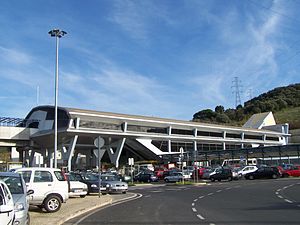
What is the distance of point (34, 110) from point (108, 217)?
3227 inches

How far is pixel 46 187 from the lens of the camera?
1612cm

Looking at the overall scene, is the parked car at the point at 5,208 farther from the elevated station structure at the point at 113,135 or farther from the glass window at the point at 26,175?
the elevated station structure at the point at 113,135

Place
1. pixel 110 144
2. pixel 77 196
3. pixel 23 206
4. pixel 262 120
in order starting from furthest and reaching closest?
pixel 262 120
pixel 110 144
pixel 77 196
pixel 23 206

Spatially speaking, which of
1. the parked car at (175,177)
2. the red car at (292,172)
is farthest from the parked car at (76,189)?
the red car at (292,172)

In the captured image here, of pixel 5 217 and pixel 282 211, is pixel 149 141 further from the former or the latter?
pixel 5 217

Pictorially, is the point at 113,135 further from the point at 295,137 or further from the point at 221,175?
the point at 295,137

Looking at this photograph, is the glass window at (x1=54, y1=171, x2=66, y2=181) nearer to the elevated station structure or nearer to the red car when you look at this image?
the red car

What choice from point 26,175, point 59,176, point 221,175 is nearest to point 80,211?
point 59,176

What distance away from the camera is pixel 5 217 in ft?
25.2

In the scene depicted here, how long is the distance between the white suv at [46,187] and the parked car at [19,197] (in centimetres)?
409

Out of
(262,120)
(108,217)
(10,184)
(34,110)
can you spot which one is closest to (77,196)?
(108,217)

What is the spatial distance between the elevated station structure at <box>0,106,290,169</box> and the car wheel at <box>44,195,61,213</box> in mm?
56323

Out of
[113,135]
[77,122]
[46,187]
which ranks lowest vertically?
[46,187]

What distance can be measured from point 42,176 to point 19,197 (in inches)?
238
